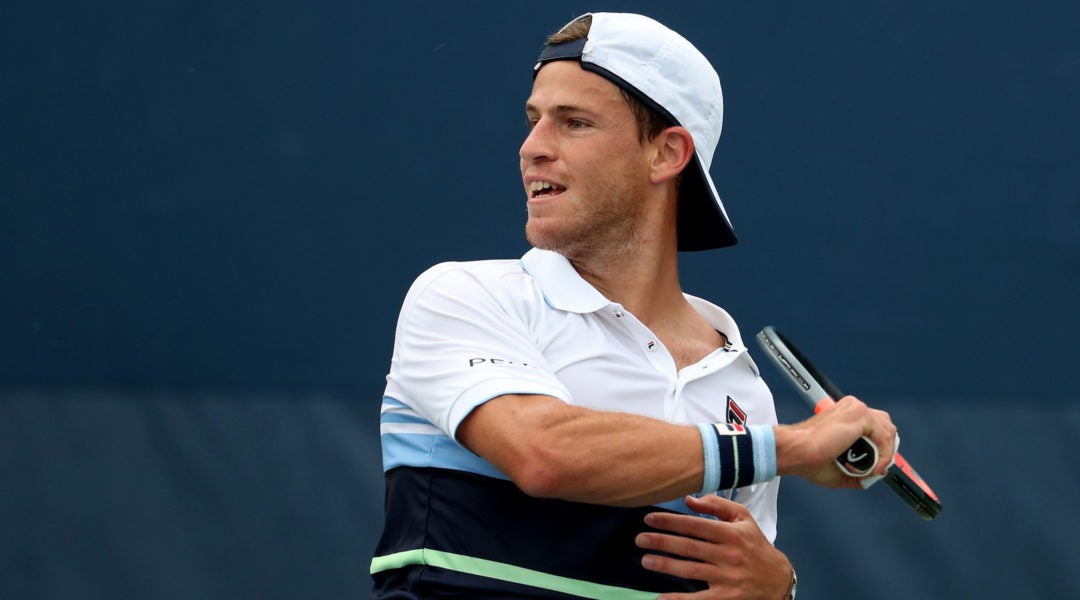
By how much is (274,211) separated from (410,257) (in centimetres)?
37

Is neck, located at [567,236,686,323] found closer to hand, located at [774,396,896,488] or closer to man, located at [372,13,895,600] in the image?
man, located at [372,13,895,600]

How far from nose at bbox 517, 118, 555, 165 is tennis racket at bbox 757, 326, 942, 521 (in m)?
0.54

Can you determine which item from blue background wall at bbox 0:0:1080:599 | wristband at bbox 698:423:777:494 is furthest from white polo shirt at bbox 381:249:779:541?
blue background wall at bbox 0:0:1080:599

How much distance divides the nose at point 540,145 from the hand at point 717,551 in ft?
2.13

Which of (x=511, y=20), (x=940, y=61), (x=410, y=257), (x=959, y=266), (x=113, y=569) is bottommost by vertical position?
(x=113, y=569)

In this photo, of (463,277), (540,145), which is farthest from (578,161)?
(463,277)

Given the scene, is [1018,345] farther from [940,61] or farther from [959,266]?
[940,61]

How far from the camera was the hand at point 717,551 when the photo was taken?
215cm

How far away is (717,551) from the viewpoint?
86.2 inches

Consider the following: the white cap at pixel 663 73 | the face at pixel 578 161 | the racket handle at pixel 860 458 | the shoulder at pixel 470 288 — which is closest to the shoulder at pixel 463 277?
the shoulder at pixel 470 288

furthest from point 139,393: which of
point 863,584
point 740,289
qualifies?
point 863,584

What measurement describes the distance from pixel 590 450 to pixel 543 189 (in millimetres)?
657

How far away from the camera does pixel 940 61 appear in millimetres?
3482

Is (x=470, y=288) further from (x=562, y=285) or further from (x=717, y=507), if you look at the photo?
(x=717, y=507)
